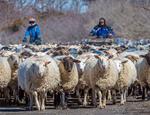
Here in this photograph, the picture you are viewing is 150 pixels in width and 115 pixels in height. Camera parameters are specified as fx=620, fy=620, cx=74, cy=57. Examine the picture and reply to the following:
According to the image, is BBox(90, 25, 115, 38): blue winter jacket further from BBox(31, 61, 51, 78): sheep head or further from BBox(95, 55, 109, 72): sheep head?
BBox(31, 61, 51, 78): sheep head

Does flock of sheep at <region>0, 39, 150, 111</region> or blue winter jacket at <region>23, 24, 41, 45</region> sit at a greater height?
blue winter jacket at <region>23, 24, 41, 45</region>

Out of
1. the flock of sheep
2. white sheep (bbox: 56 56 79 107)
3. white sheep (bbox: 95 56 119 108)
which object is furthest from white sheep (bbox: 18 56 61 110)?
white sheep (bbox: 95 56 119 108)

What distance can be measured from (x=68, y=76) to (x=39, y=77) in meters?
1.05

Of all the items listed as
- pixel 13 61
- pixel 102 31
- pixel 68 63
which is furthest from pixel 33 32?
pixel 68 63

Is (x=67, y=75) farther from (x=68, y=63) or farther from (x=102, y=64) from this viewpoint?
(x=102, y=64)

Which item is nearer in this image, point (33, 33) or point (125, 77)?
point (125, 77)

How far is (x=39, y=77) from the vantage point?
56.0 feet

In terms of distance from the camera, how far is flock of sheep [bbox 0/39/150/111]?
17.3 metres

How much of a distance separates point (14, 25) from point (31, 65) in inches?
1668

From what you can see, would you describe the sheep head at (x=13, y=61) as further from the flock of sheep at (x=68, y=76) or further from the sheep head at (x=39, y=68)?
the sheep head at (x=39, y=68)

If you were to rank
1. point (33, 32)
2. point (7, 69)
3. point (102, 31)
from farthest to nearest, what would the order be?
1. point (102, 31)
2. point (33, 32)
3. point (7, 69)

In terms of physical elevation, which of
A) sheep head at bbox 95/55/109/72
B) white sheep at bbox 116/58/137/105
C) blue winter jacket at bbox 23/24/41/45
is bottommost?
white sheep at bbox 116/58/137/105

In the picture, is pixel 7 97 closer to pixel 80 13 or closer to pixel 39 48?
A: pixel 39 48

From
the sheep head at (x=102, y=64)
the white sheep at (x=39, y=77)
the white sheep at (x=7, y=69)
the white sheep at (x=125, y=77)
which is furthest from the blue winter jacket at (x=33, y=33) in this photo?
the sheep head at (x=102, y=64)
